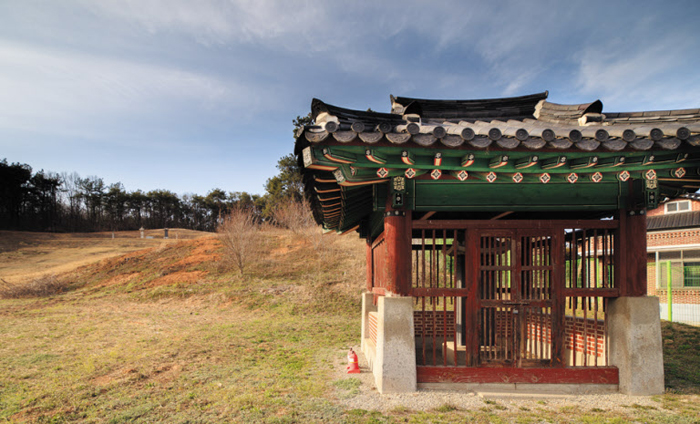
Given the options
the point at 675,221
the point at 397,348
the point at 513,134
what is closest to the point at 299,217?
the point at 675,221

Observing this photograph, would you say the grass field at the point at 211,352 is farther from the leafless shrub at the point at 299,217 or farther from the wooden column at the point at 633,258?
the leafless shrub at the point at 299,217

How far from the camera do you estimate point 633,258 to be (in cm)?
522

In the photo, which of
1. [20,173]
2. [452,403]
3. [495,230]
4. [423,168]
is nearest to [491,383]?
[452,403]

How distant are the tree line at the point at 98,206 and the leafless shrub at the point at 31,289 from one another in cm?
1930

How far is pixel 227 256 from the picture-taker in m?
24.0

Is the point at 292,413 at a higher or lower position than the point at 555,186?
lower

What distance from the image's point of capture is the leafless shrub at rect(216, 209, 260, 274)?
2198 cm

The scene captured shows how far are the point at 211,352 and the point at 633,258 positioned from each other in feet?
27.3

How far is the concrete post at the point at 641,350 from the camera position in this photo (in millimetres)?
5055

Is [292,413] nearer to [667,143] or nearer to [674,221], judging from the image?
[667,143]

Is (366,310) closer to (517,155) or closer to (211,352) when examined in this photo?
(211,352)

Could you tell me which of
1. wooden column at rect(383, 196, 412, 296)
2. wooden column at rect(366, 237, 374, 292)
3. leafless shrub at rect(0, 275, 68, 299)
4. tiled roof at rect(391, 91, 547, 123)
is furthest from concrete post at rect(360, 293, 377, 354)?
leafless shrub at rect(0, 275, 68, 299)

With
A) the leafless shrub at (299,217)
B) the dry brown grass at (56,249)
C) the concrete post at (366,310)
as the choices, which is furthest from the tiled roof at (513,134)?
the dry brown grass at (56,249)

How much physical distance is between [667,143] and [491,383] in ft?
11.7
